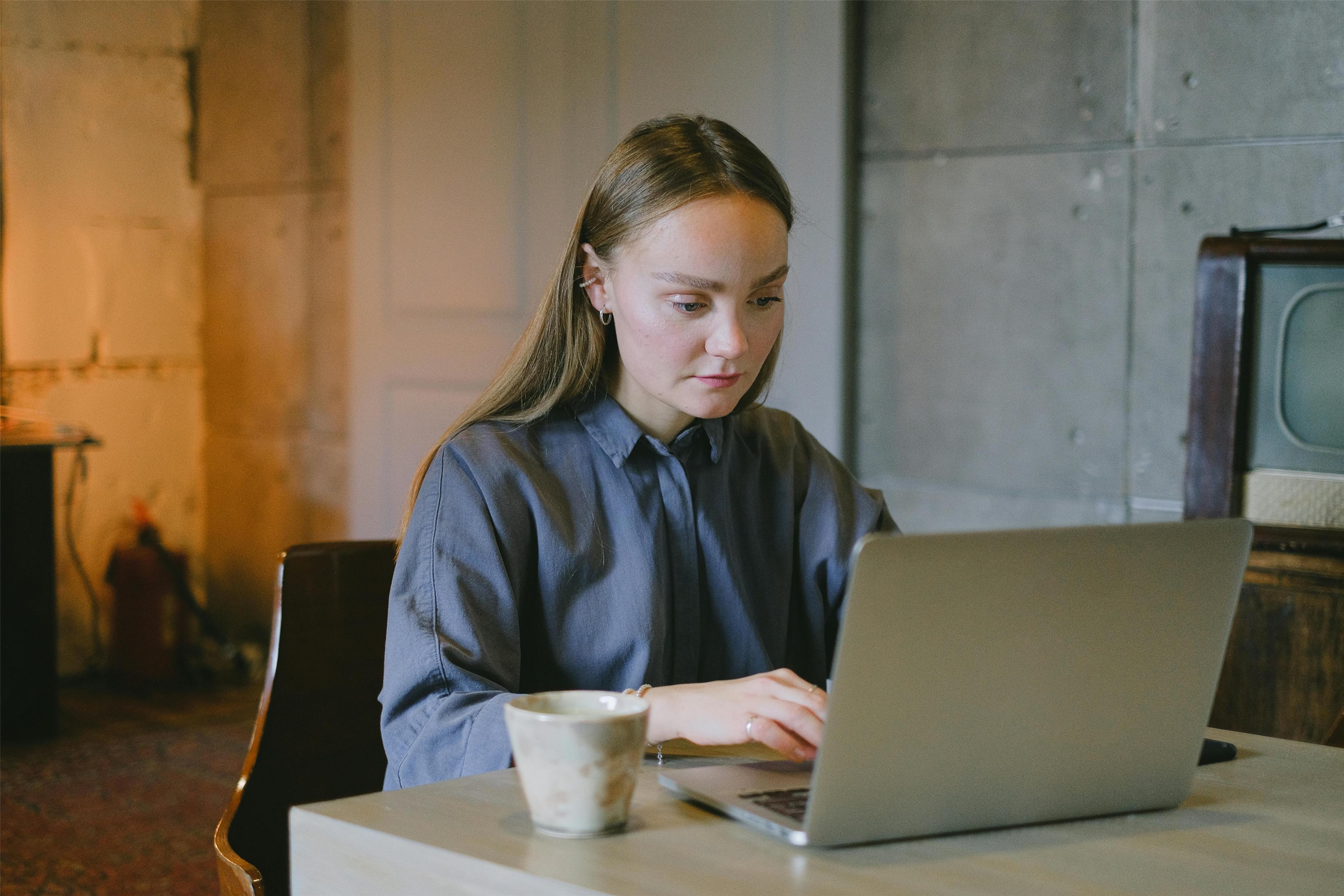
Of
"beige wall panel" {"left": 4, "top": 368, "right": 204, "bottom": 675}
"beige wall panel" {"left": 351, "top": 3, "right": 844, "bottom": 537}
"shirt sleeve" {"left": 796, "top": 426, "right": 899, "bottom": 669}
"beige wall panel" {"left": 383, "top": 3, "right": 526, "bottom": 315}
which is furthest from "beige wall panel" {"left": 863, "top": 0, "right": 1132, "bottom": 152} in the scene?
"beige wall panel" {"left": 4, "top": 368, "right": 204, "bottom": 675}

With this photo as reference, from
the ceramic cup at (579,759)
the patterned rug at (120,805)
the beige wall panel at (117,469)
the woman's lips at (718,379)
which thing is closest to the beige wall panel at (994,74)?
the woman's lips at (718,379)

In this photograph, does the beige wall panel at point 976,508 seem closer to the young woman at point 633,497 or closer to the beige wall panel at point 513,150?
the beige wall panel at point 513,150

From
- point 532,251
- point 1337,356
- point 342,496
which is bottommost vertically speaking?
point 342,496

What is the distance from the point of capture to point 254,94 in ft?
14.4

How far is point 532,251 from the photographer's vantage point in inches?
141

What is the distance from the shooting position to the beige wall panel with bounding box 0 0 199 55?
13.4 ft

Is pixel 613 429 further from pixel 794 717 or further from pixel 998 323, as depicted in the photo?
pixel 998 323

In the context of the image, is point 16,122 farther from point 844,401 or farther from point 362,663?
point 362,663

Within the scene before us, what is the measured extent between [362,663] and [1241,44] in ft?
6.66

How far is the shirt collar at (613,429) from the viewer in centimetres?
146

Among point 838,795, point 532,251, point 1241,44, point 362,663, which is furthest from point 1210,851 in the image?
point 532,251

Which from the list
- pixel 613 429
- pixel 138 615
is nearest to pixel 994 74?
pixel 613 429

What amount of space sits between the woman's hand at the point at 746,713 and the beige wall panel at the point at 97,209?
12.0 ft

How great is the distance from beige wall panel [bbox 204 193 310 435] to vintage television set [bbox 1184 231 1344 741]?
299 centimetres
